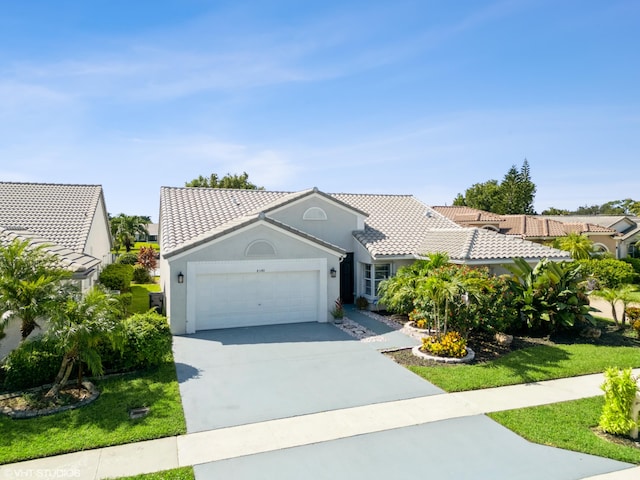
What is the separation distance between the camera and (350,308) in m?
20.7

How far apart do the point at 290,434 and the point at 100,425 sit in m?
3.94

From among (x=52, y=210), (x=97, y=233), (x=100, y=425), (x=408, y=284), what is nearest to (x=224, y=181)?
(x=97, y=233)

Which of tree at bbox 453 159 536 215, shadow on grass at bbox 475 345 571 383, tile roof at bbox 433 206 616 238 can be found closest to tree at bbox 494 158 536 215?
tree at bbox 453 159 536 215

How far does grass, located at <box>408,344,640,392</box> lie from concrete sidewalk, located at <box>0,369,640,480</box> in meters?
0.45

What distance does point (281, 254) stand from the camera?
17.0 meters

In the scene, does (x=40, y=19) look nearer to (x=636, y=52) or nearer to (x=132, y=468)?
(x=132, y=468)

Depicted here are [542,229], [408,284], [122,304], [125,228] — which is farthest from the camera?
[125,228]

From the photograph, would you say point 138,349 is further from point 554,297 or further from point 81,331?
point 554,297

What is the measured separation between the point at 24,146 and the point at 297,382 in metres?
17.6

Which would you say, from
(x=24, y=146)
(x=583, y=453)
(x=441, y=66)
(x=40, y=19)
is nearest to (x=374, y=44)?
(x=441, y=66)

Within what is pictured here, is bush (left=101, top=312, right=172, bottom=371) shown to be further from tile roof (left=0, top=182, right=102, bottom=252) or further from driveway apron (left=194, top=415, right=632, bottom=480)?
tile roof (left=0, top=182, right=102, bottom=252)

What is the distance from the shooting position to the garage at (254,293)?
52.2ft

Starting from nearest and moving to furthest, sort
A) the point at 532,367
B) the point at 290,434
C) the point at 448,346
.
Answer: the point at 290,434 < the point at 532,367 < the point at 448,346

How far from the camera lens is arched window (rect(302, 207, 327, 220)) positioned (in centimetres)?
2106
